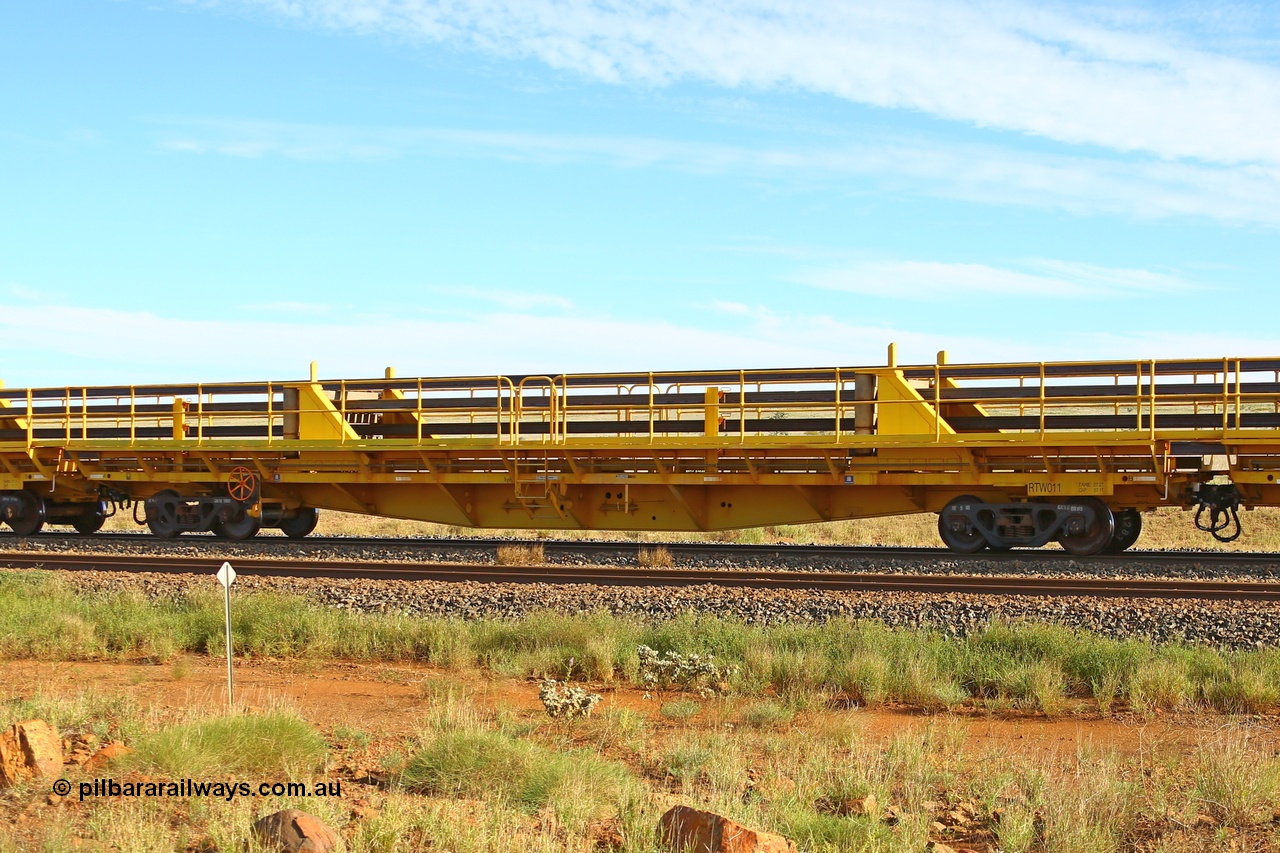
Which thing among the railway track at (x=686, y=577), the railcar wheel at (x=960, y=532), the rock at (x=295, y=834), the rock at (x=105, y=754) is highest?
the railcar wheel at (x=960, y=532)

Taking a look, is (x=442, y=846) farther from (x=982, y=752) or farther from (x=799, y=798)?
(x=982, y=752)

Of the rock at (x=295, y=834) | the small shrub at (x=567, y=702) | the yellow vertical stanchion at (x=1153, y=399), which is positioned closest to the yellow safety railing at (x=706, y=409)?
the yellow vertical stanchion at (x=1153, y=399)

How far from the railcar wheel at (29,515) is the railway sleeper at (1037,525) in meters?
18.6

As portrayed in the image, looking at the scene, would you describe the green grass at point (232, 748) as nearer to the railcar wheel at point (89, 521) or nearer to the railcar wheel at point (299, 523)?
the railcar wheel at point (299, 523)

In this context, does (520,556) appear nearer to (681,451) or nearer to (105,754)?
(681,451)

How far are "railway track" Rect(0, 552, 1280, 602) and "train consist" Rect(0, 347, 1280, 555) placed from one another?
2393mm

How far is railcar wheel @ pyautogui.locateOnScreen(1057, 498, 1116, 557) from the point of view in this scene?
Result: 17.5 m

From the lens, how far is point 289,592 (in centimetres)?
1505

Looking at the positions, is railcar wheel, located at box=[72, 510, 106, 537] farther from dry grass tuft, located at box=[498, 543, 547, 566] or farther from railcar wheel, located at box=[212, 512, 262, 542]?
dry grass tuft, located at box=[498, 543, 547, 566]

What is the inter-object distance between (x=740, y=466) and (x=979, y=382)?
14.7 feet

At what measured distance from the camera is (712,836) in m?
5.61

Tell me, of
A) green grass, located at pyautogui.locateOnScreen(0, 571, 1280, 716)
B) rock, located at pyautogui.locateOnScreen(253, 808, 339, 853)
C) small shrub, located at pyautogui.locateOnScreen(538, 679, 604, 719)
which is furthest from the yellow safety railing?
rock, located at pyautogui.locateOnScreen(253, 808, 339, 853)

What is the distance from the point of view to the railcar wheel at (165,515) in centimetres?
2262

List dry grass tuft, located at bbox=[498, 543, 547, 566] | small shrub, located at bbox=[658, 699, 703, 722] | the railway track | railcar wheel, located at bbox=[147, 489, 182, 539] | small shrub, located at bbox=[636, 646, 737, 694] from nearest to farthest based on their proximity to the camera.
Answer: small shrub, located at bbox=[658, 699, 703, 722] < small shrub, located at bbox=[636, 646, 737, 694] < the railway track < dry grass tuft, located at bbox=[498, 543, 547, 566] < railcar wheel, located at bbox=[147, 489, 182, 539]
